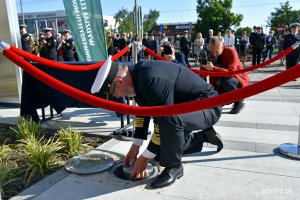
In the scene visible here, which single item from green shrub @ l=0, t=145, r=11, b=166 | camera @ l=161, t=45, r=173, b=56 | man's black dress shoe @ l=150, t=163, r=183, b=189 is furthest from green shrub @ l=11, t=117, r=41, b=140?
camera @ l=161, t=45, r=173, b=56

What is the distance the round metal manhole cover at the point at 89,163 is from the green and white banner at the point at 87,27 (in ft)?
9.32

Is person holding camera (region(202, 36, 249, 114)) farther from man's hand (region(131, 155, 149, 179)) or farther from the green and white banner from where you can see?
man's hand (region(131, 155, 149, 179))

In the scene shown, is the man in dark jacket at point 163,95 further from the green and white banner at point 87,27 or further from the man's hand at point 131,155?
the green and white banner at point 87,27

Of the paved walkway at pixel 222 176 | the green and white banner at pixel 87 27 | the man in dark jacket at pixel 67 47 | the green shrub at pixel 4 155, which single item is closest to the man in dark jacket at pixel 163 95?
the paved walkway at pixel 222 176

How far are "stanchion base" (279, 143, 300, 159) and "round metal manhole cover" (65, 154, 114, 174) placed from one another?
6.34ft

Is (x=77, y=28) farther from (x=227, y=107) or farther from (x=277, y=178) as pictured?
(x=277, y=178)

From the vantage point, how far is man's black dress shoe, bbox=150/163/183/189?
111 inches

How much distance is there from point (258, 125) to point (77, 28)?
3631 millimetres

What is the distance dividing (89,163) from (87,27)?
10.5 ft

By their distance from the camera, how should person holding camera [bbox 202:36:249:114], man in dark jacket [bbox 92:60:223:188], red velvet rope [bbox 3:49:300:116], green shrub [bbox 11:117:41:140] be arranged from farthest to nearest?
person holding camera [bbox 202:36:249:114], green shrub [bbox 11:117:41:140], man in dark jacket [bbox 92:60:223:188], red velvet rope [bbox 3:49:300:116]

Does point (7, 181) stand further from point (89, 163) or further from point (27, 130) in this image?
point (27, 130)

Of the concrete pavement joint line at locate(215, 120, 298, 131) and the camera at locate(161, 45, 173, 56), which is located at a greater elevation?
the camera at locate(161, 45, 173, 56)

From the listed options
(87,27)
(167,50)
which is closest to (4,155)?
(167,50)

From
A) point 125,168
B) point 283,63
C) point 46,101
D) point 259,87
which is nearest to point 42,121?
point 46,101
